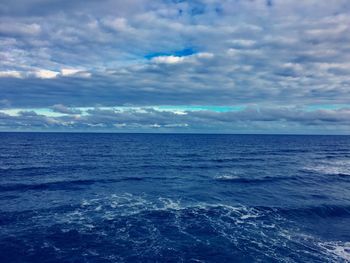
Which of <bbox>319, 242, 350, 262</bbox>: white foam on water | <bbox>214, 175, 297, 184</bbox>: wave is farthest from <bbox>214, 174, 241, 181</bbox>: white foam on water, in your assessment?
<bbox>319, 242, 350, 262</bbox>: white foam on water

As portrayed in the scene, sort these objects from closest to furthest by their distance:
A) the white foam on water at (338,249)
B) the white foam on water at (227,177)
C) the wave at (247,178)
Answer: the white foam on water at (338,249)
the wave at (247,178)
the white foam on water at (227,177)

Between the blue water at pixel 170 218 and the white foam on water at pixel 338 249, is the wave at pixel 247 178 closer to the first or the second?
the blue water at pixel 170 218

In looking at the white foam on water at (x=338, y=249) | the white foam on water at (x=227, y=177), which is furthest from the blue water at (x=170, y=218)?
the white foam on water at (x=227, y=177)

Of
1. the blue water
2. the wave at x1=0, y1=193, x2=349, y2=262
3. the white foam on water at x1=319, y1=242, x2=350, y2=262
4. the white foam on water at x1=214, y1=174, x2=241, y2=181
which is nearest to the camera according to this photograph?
the white foam on water at x1=319, y1=242, x2=350, y2=262

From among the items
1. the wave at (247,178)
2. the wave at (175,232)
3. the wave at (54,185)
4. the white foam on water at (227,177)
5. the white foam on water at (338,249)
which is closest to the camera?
the white foam on water at (338,249)

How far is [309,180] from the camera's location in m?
64.4

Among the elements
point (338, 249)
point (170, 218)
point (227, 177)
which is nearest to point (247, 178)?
point (227, 177)

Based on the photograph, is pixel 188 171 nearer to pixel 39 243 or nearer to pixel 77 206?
pixel 77 206

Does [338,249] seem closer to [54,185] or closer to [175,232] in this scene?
[175,232]

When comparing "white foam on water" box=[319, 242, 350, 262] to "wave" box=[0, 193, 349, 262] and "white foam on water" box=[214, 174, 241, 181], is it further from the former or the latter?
"white foam on water" box=[214, 174, 241, 181]

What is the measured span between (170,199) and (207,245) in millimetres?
17232

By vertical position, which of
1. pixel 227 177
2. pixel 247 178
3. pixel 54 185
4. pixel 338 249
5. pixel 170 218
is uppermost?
pixel 247 178

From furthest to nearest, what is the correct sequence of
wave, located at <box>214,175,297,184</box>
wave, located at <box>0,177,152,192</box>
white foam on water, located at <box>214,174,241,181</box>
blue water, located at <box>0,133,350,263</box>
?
white foam on water, located at <box>214,174,241,181</box> → wave, located at <box>214,175,297,184</box> → wave, located at <box>0,177,152,192</box> → blue water, located at <box>0,133,350,263</box>

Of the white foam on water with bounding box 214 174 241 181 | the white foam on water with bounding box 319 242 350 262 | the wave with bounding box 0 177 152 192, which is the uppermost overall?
the white foam on water with bounding box 214 174 241 181
